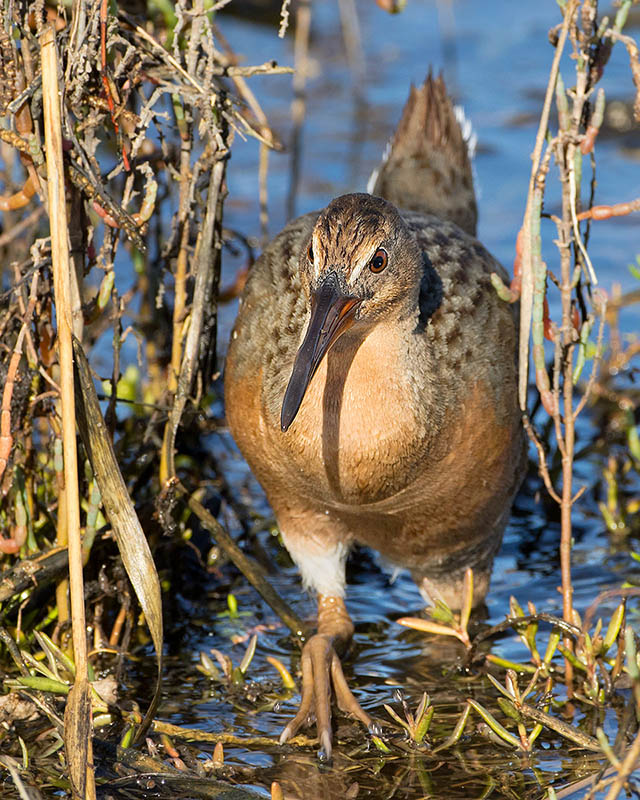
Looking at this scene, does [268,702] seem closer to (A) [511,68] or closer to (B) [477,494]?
(B) [477,494]

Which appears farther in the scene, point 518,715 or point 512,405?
point 512,405

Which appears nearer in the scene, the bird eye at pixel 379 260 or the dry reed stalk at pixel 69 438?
the dry reed stalk at pixel 69 438

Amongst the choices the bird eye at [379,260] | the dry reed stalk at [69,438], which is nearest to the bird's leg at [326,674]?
the dry reed stalk at [69,438]

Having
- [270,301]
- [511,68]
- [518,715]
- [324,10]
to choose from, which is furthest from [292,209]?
[324,10]

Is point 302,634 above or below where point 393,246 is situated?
below

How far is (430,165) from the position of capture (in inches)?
205

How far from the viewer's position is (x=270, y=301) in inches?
165

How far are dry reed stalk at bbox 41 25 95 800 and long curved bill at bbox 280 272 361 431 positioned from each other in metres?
0.63

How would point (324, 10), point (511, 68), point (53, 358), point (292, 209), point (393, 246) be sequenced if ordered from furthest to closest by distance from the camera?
point (324, 10), point (511, 68), point (292, 209), point (53, 358), point (393, 246)

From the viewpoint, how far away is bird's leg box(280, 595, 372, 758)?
3.81 m

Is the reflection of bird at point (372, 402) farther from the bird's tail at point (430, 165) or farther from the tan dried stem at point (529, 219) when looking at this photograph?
the bird's tail at point (430, 165)

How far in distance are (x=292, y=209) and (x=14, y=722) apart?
353 cm

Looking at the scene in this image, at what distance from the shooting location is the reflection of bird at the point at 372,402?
357cm

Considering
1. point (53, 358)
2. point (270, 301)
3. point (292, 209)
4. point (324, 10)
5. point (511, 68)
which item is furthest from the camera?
point (324, 10)
